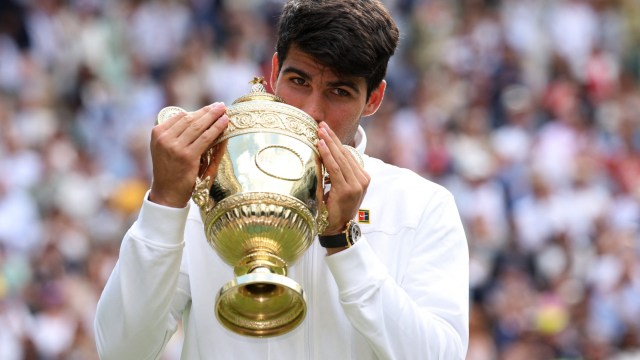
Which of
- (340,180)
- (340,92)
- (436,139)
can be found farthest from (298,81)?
(436,139)

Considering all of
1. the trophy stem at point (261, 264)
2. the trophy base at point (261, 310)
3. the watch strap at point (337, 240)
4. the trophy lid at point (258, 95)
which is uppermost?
the trophy lid at point (258, 95)

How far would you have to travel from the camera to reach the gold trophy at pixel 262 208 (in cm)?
335

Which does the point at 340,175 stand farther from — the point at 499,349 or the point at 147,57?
the point at 147,57

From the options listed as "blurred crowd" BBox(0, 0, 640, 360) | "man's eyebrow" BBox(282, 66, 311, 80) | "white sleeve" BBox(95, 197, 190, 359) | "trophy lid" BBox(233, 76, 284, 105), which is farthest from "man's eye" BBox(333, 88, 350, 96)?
"blurred crowd" BBox(0, 0, 640, 360)

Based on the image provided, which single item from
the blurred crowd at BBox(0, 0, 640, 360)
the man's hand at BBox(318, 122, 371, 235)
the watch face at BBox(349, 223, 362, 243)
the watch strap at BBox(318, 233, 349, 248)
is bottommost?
the watch strap at BBox(318, 233, 349, 248)

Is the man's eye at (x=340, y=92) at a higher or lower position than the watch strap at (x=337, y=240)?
higher

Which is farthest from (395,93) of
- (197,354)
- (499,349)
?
(197,354)

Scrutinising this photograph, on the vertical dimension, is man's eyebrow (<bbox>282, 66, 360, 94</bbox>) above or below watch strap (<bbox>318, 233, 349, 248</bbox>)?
above

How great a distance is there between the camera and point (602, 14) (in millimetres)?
14703

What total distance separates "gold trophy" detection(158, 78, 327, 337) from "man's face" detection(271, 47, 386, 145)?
36 centimetres

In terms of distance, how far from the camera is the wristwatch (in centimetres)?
354

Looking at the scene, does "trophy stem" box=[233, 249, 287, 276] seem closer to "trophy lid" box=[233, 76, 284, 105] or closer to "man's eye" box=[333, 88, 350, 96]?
"trophy lid" box=[233, 76, 284, 105]

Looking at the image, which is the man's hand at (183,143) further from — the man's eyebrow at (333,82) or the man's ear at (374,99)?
the man's ear at (374,99)

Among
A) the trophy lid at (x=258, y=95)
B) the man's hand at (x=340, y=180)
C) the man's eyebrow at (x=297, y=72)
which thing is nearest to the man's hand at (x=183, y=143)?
the trophy lid at (x=258, y=95)
